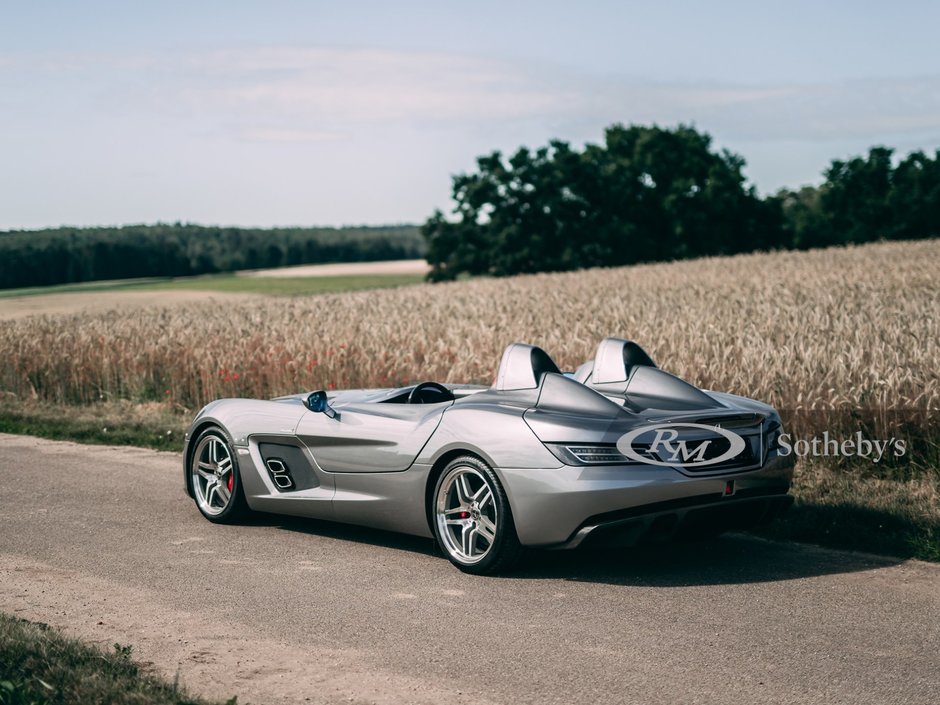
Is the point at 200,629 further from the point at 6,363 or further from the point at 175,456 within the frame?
the point at 6,363

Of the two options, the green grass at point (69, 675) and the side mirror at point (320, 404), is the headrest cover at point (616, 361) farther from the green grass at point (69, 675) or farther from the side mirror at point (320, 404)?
the green grass at point (69, 675)

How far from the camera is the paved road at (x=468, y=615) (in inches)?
193

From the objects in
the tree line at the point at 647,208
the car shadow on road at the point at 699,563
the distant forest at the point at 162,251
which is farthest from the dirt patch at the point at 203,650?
the tree line at the point at 647,208

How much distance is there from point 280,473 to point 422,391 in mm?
1181

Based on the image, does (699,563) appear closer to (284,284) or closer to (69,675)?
(69,675)

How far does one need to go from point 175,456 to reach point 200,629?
245 inches

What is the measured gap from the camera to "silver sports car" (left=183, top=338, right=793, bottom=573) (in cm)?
632

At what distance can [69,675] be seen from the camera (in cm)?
483

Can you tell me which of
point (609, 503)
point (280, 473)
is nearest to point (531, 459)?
point (609, 503)

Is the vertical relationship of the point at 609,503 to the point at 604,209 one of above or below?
below

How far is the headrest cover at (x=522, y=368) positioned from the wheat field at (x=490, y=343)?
12.8 ft

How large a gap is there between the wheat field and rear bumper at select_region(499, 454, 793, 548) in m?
3.98

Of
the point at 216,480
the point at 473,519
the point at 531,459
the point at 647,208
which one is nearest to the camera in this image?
the point at 531,459

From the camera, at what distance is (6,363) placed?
1859 centimetres
